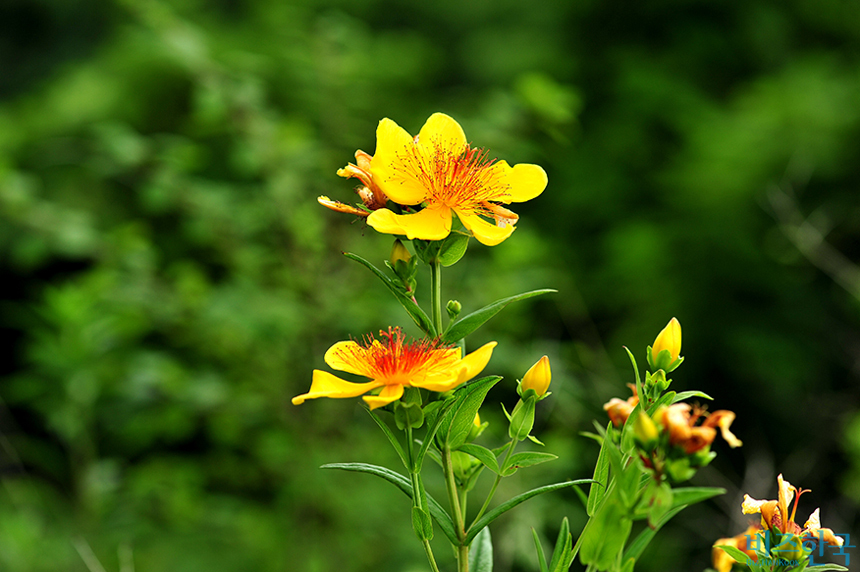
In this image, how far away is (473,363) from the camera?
0.60m

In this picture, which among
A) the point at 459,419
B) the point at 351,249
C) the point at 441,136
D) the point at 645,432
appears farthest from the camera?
the point at 351,249

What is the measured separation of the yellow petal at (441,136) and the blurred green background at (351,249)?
0.69 meters

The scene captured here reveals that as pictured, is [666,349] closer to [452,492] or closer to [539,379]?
[539,379]

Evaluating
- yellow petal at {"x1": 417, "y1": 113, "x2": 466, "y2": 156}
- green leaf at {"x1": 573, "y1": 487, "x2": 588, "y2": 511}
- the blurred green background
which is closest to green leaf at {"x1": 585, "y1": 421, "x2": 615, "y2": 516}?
green leaf at {"x1": 573, "y1": 487, "x2": 588, "y2": 511}

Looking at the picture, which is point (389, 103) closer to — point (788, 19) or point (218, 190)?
point (218, 190)

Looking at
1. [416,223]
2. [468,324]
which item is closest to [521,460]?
[468,324]

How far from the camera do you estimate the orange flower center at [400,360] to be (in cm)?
63

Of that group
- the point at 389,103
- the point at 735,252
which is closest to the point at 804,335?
the point at 735,252

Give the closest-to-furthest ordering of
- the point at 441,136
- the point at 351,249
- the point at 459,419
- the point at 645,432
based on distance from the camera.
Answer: the point at 645,432 → the point at 459,419 → the point at 441,136 → the point at 351,249

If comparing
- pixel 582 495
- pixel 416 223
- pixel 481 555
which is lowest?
pixel 481 555

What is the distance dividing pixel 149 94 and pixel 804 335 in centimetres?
384

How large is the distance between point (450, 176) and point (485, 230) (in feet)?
0.29

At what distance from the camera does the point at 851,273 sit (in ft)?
7.87

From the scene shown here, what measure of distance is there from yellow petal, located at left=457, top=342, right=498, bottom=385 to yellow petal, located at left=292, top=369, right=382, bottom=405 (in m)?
0.08
